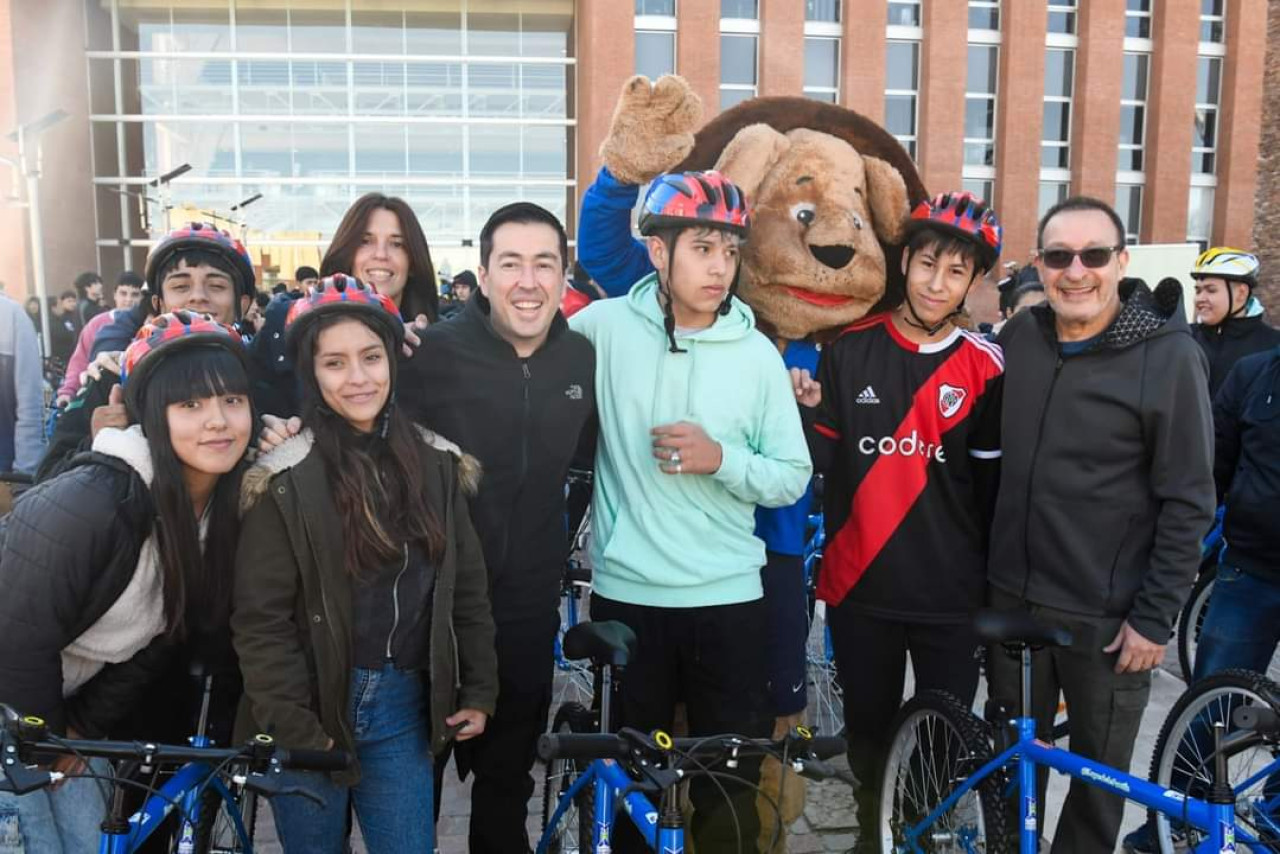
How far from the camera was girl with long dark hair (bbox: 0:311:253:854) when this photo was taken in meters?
2.06

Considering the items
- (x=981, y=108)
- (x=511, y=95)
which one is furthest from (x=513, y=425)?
(x=981, y=108)

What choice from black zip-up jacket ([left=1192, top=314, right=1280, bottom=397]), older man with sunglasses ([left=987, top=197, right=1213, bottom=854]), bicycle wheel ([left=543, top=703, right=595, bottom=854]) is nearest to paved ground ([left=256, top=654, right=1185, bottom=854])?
bicycle wheel ([left=543, top=703, right=595, bottom=854])

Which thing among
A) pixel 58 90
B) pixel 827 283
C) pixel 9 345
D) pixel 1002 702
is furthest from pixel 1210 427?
pixel 58 90

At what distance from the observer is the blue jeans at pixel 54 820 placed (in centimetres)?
222

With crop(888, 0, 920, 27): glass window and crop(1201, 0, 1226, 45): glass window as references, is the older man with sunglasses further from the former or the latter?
crop(1201, 0, 1226, 45): glass window

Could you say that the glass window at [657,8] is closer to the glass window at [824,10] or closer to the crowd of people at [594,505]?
the glass window at [824,10]

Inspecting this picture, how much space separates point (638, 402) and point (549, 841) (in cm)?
146

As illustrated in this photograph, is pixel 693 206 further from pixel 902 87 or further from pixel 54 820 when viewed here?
pixel 902 87

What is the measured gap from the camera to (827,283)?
133 inches

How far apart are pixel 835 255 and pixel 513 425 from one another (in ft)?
4.66

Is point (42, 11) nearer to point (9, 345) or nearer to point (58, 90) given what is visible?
point (58, 90)

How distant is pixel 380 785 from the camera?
99.1 inches

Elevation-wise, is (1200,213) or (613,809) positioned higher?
(1200,213)

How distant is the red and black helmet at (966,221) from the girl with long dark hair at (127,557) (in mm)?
2219
